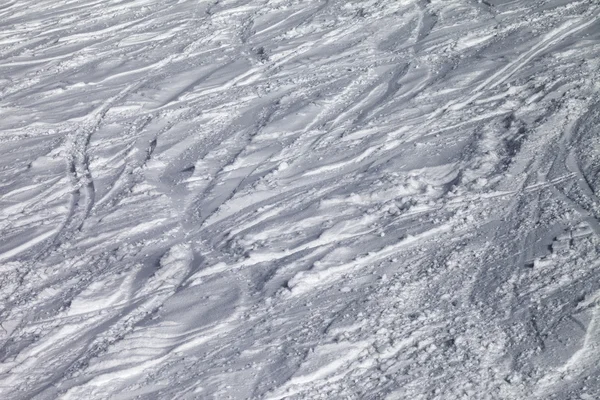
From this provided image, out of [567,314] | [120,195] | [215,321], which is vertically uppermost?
[120,195]

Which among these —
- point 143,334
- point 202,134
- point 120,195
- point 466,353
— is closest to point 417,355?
point 466,353

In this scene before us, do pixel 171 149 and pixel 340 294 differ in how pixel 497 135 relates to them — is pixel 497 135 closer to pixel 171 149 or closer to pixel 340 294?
pixel 340 294

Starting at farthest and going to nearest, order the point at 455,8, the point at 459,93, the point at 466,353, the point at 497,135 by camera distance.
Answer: the point at 455,8 < the point at 459,93 < the point at 497,135 < the point at 466,353

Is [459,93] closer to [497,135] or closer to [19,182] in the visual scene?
[497,135]

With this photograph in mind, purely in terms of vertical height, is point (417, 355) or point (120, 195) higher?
point (120, 195)

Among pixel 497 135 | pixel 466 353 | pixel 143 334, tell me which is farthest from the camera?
pixel 497 135

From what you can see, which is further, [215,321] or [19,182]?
[19,182]
